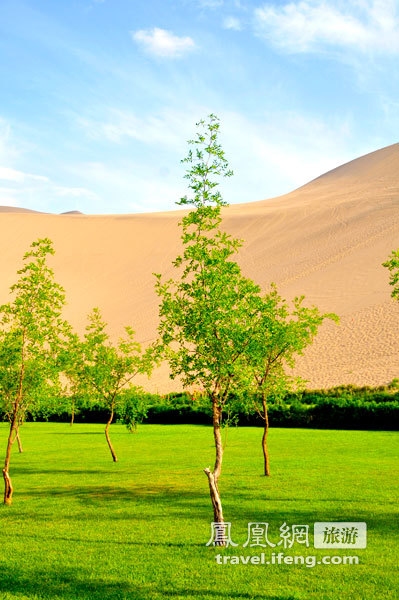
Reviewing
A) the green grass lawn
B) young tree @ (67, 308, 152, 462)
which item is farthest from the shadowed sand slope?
young tree @ (67, 308, 152, 462)

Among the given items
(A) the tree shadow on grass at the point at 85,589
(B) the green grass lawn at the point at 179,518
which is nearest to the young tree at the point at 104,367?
(B) the green grass lawn at the point at 179,518

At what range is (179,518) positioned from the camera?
1205 cm

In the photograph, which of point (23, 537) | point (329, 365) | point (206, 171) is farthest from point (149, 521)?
point (329, 365)

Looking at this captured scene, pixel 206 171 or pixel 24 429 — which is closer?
pixel 206 171

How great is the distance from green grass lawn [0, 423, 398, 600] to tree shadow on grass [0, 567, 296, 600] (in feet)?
0.05

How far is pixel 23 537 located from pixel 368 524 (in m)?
6.35

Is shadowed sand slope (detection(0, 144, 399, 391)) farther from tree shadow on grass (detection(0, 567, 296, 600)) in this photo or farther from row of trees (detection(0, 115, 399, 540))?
tree shadow on grass (detection(0, 567, 296, 600))

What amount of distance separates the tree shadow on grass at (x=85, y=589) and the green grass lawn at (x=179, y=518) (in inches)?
0.6

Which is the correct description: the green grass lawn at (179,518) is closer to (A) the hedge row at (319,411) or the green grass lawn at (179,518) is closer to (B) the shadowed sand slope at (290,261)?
(A) the hedge row at (319,411)

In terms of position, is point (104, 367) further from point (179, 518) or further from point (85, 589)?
point (85, 589)

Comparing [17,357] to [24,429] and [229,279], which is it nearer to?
[229,279]

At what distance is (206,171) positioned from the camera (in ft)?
40.7

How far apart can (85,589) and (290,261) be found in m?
71.0

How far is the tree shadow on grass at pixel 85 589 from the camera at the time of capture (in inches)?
305
